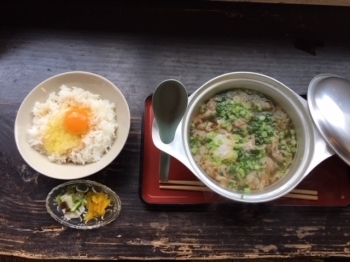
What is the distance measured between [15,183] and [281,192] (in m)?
1.14

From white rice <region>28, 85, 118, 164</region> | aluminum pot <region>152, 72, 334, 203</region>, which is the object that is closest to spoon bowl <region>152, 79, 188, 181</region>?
aluminum pot <region>152, 72, 334, 203</region>

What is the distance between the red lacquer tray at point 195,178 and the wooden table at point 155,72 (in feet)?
0.11

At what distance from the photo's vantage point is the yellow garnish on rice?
66.6 inches

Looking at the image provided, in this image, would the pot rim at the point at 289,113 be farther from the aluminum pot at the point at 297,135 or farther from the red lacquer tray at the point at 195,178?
the red lacquer tray at the point at 195,178

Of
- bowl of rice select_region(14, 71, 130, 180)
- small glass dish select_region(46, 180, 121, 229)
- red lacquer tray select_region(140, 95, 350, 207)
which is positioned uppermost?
bowl of rice select_region(14, 71, 130, 180)

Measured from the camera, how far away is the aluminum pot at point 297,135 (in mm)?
1577

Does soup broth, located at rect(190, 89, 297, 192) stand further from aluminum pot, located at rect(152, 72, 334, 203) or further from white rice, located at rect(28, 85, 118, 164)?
white rice, located at rect(28, 85, 118, 164)

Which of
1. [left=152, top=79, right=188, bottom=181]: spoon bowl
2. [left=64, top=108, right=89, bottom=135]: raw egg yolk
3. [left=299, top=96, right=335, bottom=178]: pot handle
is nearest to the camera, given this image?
[left=152, top=79, right=188, bottom=181]: spoon bowl

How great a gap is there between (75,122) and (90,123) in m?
0.07

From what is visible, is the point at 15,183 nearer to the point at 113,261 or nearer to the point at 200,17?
the point at 113,261

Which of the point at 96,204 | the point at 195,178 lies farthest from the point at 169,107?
the point at 96,204

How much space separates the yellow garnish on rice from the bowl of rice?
112mm

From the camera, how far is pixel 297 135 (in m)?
1.76

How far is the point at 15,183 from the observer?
1.75m
